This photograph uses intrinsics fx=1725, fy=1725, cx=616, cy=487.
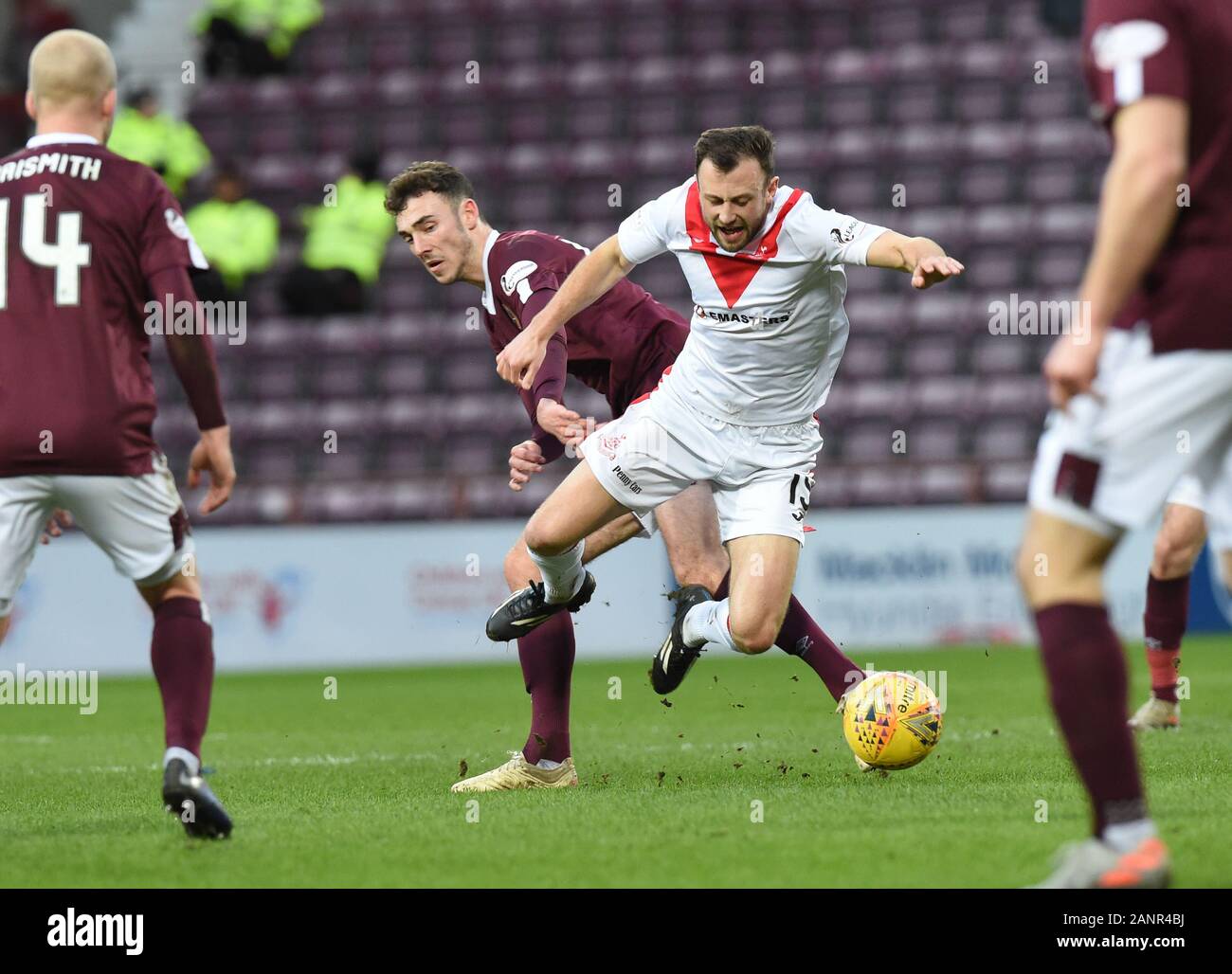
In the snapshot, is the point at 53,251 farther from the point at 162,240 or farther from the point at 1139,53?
the point at 1139,53

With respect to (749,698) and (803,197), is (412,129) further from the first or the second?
(803,197)

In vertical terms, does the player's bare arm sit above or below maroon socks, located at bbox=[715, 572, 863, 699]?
above

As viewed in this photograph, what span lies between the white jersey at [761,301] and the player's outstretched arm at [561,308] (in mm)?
73

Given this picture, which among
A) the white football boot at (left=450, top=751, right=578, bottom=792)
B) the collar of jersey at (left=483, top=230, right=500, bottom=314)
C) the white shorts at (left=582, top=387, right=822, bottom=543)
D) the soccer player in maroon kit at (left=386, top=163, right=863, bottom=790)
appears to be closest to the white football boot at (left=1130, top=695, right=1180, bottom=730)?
A: the soccer player in maroon kit at (left=386, top=163, right=863, bottom=790)

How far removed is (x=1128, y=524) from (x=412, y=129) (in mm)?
15936

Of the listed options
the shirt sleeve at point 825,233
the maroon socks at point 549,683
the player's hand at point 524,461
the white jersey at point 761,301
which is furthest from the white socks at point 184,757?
the shirt sleeve at point 825,233

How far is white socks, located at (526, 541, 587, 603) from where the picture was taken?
612 centimetres

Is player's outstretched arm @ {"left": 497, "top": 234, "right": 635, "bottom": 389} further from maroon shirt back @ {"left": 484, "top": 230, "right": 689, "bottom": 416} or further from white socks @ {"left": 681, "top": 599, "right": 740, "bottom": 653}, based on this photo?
white socks @ {"left": 681, "top": 599, "right": 740, "bottom": 653}

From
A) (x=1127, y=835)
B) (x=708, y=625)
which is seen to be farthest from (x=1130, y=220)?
(x=708, y=625)

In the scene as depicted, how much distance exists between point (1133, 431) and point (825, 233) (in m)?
2.57

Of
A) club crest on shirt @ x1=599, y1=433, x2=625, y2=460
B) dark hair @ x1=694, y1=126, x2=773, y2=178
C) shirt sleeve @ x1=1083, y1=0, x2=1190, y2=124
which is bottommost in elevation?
club crest on shirt @ x1=599, y1=433, x2=625, y2=460

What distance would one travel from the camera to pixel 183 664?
15.6 ft

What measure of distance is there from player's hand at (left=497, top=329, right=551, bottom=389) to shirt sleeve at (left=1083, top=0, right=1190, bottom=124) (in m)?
2.53

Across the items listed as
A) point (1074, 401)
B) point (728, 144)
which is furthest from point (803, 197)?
point (1074, 401)
